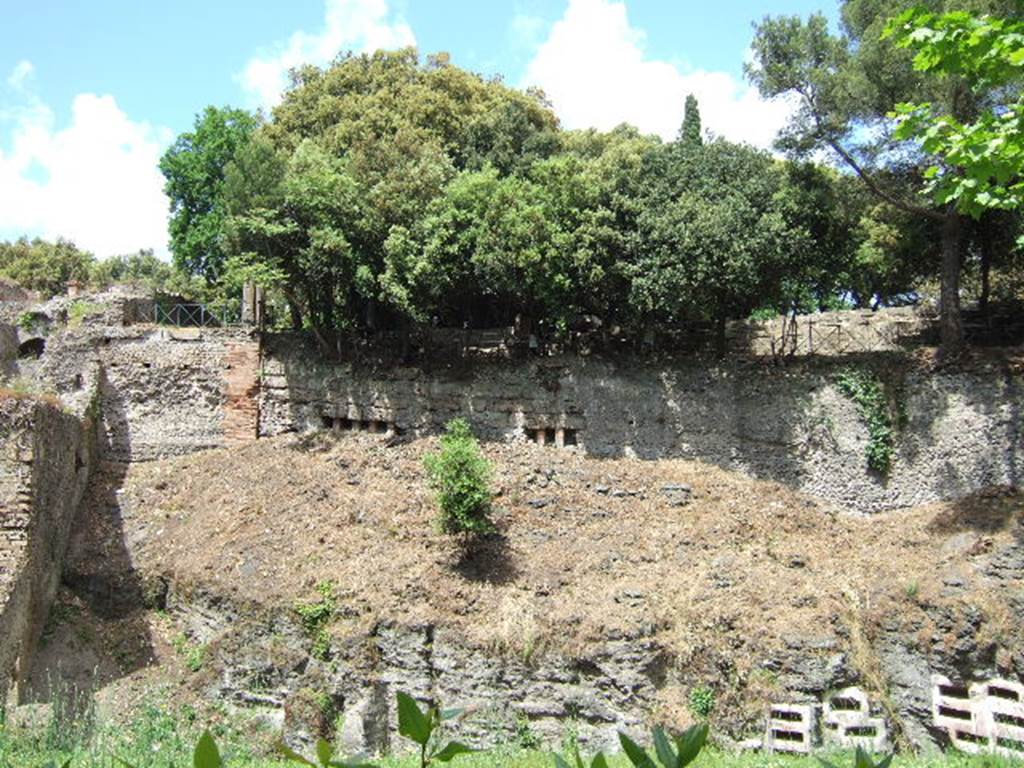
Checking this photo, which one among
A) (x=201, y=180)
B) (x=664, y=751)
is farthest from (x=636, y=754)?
(x=201, y=180)

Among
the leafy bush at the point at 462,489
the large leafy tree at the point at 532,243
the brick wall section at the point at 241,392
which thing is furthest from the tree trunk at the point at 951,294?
the brick wall section at the point at 241,392

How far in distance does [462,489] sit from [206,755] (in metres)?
13.6

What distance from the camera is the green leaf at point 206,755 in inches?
85.0

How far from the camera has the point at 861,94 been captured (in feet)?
57.5

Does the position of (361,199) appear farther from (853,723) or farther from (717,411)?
(853,723)

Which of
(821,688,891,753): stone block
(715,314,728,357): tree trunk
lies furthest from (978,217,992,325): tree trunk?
(821,688,891,753): stone block

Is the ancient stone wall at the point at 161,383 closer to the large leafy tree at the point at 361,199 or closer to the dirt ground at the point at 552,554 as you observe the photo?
the dirt ground at the point at 552,554

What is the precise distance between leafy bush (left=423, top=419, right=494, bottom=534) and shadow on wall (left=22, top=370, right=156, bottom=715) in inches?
215

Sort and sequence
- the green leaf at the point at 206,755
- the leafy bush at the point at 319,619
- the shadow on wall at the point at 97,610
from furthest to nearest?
1. the shadow on wall at the point at 97,610
2. the leafy bush at the point at 319,619
3. the green leaf at the point at 206,755

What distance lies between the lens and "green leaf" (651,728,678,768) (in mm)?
2232

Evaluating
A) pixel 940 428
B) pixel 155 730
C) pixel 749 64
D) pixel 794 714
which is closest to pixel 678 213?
pixel 749 64

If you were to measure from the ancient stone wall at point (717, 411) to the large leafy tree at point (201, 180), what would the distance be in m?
10.4

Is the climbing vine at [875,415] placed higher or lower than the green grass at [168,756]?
higher

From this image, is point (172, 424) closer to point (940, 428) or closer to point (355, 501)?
point (355, 501)
